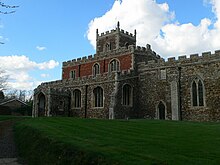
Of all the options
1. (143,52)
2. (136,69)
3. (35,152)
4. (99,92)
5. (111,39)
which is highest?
(111,39)

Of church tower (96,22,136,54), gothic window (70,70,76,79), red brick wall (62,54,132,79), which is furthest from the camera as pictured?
gothic window (70,70,76,79)

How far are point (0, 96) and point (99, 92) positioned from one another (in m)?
38.0

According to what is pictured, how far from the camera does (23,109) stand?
165 ft

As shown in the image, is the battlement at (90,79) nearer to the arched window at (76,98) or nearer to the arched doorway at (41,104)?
the arched window at (76,98)

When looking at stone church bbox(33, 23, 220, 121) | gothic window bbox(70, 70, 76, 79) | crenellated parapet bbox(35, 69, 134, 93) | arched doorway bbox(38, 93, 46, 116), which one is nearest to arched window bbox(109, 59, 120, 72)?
stone church bbox(33, 23, 220, 121)

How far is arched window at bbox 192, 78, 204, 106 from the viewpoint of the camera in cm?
2700

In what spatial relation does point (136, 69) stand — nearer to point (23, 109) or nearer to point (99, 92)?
point (99, 92)

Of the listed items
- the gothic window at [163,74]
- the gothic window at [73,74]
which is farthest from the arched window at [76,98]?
the gothic window at [163,74]

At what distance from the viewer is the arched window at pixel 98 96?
3269 cm

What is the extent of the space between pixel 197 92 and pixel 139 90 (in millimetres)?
6936

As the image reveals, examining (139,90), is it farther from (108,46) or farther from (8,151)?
(8,151)

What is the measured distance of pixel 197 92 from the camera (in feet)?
89.4

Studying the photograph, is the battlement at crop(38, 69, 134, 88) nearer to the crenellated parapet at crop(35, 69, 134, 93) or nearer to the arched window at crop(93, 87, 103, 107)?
the crenellated parapet at crop(35, 69, 134, 93)

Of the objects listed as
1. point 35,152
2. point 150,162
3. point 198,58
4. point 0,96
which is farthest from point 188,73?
point 0,96
